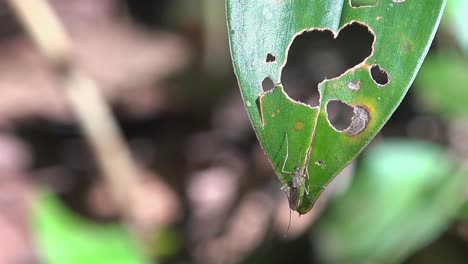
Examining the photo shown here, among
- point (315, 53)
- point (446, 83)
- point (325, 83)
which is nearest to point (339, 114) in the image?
point (325, 83)

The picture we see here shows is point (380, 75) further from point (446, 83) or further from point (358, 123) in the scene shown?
point (446, 83)

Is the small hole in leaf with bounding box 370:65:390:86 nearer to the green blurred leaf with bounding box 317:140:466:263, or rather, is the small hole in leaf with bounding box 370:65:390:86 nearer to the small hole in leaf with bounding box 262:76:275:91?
the small hole in leaf with bounding box 262:76:275:91

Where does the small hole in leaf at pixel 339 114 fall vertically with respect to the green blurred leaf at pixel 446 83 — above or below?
above

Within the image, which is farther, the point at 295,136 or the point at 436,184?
the point at 436,184

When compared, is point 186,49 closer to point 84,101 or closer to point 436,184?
point 84,101

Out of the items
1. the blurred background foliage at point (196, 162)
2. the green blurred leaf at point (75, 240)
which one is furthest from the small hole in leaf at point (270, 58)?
the green blurred leaf at point (75, 240)

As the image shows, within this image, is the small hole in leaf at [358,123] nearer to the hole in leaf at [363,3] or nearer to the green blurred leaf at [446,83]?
the hole in leaf at [363,3]

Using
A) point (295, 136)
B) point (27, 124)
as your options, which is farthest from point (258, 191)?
point (295, 136)
